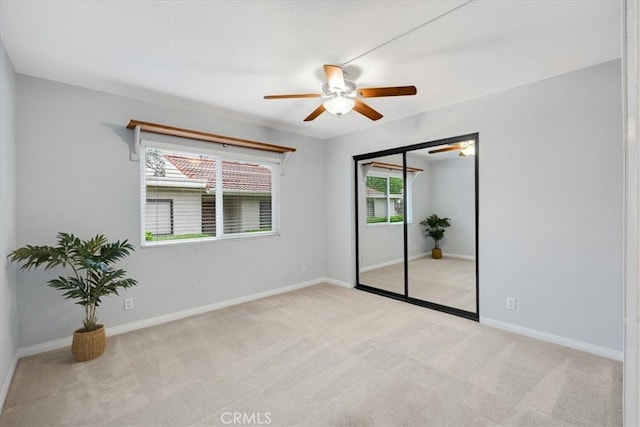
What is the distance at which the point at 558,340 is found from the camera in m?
2.65

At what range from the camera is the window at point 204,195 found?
3.25 m

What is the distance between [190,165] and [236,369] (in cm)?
237

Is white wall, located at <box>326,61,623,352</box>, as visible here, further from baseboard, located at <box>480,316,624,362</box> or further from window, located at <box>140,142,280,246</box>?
window, located at <box>140,142,280,246</box>

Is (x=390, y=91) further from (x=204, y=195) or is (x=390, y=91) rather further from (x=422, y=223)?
(x=204, y=195)

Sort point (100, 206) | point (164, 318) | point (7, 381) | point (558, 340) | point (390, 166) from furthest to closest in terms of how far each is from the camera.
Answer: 1. point (390, 166)
2. point (164, 318)
3. point (100, 206)
4. point (558, 340)
5. point (7, 381)

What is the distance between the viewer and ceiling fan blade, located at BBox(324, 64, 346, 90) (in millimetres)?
2109

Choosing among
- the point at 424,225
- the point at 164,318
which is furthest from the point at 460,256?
A: the point at 164,318

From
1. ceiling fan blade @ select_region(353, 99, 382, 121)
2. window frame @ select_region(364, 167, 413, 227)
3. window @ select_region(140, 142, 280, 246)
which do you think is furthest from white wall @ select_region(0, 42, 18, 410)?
window frame @ select_region(364, 167, 413, 227)

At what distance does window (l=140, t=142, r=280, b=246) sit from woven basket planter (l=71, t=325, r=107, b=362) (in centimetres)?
100

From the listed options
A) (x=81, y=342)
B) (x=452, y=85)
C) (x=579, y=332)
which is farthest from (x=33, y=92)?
(x=579, y=332)

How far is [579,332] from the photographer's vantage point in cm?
255

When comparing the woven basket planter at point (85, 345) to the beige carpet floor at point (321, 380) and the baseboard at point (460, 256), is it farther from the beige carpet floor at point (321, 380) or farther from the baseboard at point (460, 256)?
the baseboard at point (460, 256)

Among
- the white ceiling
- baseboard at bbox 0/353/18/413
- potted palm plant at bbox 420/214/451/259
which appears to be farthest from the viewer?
potted palm plant at bbox 420/214/451/259

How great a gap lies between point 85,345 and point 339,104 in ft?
9.72
